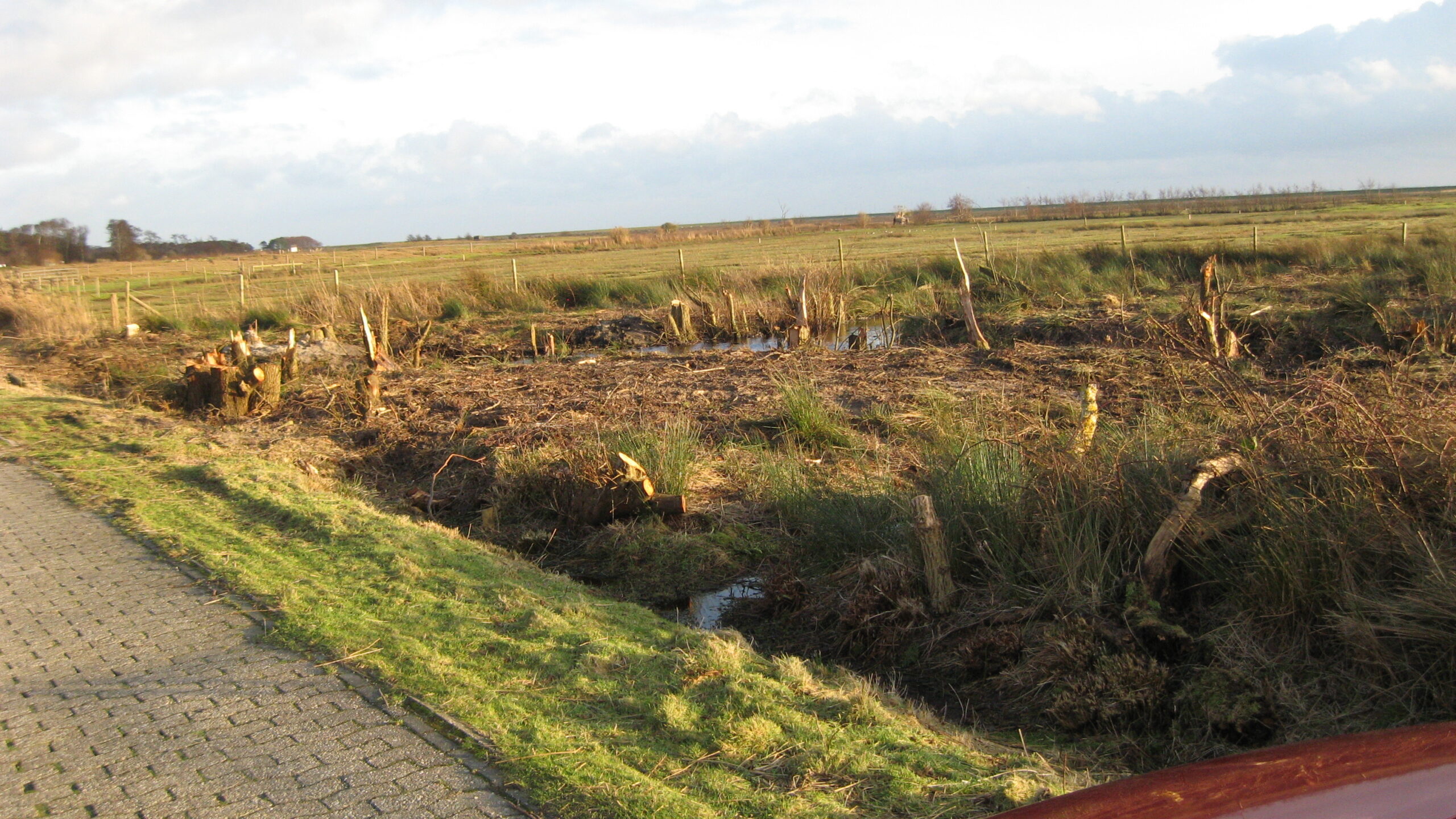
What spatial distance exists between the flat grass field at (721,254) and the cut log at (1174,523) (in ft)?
48.4

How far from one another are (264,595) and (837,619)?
348cm

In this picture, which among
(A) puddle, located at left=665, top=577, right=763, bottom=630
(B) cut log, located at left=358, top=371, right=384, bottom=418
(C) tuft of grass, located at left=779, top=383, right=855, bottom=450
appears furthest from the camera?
(B) cut log, located at left=358, top=371, right=384, bottom=418

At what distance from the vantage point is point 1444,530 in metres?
4.57

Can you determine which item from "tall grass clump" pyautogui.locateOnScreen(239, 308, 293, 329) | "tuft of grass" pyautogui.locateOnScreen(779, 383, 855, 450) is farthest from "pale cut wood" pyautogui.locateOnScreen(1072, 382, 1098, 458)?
"tall grass clump" pyautogui.locateOnScreen(239, 308, 293, 329)

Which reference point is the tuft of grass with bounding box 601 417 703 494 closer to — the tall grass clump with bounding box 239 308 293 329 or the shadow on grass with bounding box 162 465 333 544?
the shadow on grass with bounding box 162 465 333 544

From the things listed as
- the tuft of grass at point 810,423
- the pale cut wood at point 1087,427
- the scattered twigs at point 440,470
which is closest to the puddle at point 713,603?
the pale cut wood at point 1087,427

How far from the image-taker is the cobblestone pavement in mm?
3557

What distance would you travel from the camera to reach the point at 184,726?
4141mm

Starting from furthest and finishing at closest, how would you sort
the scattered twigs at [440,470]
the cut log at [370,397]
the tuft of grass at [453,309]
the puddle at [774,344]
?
the tuft of grass at [453,309]
the puddle at [774,344]
the cut log at [370,397]
the scattered twigs at [440,470]

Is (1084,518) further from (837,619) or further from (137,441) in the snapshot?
(137,441)

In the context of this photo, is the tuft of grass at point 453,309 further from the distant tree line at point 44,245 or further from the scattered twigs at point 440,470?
the distant tree line at point 44,245

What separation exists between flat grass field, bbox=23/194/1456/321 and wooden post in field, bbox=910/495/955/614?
47.5 ft

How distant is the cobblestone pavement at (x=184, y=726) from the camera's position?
11.7ft

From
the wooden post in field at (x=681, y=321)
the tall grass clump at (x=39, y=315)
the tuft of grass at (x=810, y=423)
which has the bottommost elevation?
the tuft of grass at (x=810, y=423)
